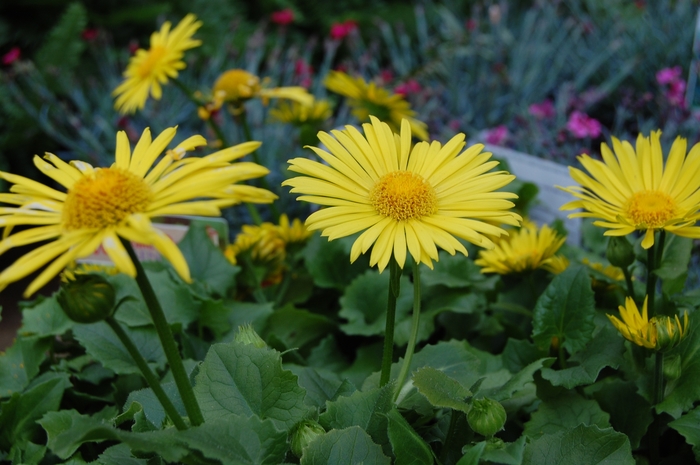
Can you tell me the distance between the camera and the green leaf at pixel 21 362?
99 centimetres

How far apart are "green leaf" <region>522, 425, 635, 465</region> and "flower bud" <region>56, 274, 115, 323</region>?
1.50 ft

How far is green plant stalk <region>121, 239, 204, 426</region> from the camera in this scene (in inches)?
21.9

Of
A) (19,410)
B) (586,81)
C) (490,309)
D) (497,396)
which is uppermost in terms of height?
(586,81)

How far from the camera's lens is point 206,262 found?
47.3 inches

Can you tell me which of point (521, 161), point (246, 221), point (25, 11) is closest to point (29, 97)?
point (25, 11)

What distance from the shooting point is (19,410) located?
2.97 ft

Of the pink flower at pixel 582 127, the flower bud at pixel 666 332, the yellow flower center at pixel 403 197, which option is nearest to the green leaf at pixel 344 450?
the yellow flower center at pixel 403 197

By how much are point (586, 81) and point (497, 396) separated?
7.82 feet

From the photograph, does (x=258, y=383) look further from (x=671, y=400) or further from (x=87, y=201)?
(x=671, y=400)

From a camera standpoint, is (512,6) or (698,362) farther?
(512,6)

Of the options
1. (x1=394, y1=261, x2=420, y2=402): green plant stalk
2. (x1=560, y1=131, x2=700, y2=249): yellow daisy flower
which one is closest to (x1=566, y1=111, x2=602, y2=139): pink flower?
(x1=560, y1=131, x2=700, y2=249): yellow daisy flower

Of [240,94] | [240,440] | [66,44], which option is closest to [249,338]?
[240,440]

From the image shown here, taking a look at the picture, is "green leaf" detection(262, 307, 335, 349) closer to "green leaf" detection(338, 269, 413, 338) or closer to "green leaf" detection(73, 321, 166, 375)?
"green leaf" detection(338, 269, 413, 338)

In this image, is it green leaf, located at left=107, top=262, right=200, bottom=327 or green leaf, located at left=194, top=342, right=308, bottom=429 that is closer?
green leaf, located at left=194, top=342, right=308, bottom=429
